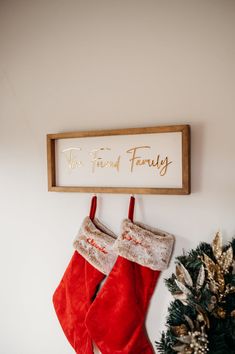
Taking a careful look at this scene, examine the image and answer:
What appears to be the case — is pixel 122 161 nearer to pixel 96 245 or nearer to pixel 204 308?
pixel 96 245

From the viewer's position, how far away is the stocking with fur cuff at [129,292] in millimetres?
1291

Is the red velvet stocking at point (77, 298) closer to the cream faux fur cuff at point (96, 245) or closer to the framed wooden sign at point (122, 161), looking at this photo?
the cream faux fur cuff at point (96, 245)

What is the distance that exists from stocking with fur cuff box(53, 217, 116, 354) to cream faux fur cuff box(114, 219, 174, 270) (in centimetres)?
9

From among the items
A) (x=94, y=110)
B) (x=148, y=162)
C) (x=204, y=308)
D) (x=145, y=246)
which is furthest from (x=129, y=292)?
(x=94, y=110)

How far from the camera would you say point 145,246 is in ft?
4.27

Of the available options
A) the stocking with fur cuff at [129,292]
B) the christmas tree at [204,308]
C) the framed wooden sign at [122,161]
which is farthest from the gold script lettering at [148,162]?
the christmas tree at [204,308]

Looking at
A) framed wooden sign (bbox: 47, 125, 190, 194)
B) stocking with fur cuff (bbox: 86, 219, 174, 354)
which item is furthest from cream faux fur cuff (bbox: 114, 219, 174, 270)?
framed wooden sign (bbox: 47, 125, 190, 194)

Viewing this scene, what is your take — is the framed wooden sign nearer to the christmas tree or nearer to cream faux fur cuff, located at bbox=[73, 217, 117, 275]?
cream faux fur cuff, located at bbox=[73, 217, 117, 275]

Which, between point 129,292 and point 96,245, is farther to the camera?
point 96,245

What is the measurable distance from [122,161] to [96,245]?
36 cm

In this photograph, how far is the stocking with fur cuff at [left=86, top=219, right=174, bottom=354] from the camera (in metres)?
1.29

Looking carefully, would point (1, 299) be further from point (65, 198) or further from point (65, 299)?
point (65, 198)

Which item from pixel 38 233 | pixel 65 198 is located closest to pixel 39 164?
pixel 65 198

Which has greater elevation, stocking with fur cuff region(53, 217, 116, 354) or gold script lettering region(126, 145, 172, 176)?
gold script lettering region(126, 145, 172, 176)
